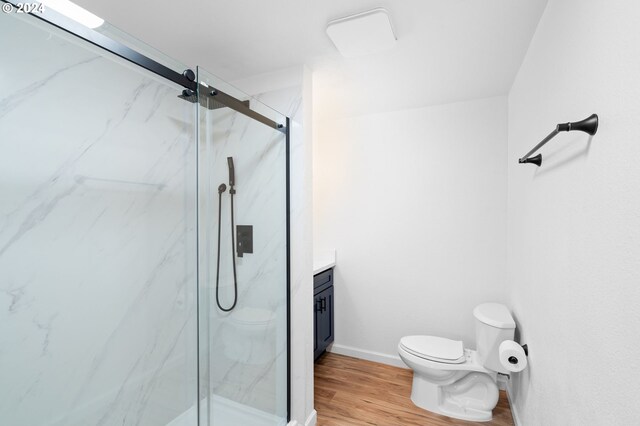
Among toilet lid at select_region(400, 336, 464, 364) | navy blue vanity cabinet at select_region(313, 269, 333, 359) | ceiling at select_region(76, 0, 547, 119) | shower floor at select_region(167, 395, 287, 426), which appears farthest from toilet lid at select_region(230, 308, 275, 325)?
ceiling at select_region(76, 0, 547, 119)

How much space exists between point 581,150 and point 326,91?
5.73 feet

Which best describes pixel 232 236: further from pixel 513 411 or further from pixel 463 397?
pixel 513 411

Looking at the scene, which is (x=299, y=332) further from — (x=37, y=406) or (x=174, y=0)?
(x=174, y=0)

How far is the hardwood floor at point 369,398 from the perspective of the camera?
6.72 ft

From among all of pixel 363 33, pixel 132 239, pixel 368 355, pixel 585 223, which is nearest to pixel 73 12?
pixel 132 239

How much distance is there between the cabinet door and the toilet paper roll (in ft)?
4.58

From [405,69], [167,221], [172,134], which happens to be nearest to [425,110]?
[405,69]

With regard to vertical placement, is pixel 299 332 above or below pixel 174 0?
below

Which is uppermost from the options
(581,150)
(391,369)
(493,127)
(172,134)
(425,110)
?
(425,110)

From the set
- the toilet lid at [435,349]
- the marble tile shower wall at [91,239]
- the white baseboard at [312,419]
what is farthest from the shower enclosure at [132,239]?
the toilet lid at [435,349]

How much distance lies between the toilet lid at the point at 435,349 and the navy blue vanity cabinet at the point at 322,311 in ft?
2.32

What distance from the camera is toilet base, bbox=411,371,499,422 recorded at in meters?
2.09

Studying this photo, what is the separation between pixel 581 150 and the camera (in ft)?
3.26

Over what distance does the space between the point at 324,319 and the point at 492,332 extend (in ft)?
4.39
